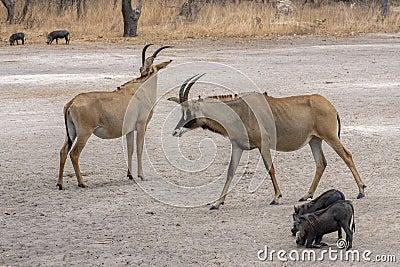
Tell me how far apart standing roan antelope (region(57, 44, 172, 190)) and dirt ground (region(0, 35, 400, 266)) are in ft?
1.47

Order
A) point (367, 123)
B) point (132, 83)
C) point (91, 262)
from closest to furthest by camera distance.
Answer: point (91, 262)
point (132, 83)
point (367, 123)

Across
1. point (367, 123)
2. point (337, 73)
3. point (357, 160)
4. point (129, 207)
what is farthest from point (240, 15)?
point (129, 207)

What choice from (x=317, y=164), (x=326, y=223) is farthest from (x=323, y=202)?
(x=317, y=164)

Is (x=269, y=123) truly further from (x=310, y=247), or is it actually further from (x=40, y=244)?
(x=40, y=244)

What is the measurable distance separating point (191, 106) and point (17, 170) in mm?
3177

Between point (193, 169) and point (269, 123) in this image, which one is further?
point (193, 169)

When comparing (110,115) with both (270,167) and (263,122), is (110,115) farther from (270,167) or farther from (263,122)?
(270,167)

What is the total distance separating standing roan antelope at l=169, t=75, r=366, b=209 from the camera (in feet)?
32.2

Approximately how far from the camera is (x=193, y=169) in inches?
465

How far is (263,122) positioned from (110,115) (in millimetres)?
2193

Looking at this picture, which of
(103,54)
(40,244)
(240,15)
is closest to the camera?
(40,244)

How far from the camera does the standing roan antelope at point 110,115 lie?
35.8 feet

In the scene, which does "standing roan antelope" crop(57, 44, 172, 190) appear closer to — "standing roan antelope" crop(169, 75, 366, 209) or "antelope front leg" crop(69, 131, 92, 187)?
"antelope front leg" crop(69, 131, 92, 187)

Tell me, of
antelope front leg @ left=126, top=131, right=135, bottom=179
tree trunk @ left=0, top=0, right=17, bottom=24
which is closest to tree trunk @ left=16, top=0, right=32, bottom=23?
tree trunk @ left=0, top=0, right=17, bottom=24
